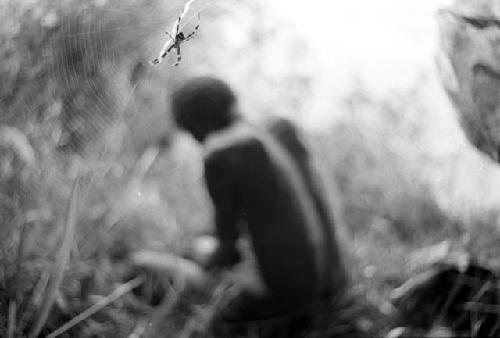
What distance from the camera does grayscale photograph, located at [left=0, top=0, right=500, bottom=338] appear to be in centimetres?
113

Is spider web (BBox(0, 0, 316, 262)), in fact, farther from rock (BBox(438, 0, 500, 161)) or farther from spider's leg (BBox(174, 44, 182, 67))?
rock (BBox(438, 0, 500, 161))

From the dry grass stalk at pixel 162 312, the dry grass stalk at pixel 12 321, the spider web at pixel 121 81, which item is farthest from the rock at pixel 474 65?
the dry grass stalk at pixel 12 321

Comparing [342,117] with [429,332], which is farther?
[342,117]

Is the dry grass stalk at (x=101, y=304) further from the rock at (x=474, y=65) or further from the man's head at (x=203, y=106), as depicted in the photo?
the rock at (x=474, y=65)

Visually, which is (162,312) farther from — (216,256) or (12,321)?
(12,321)

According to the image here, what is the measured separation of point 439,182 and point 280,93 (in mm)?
336

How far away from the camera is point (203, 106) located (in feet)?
3.71

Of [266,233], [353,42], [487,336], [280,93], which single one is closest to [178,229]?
[266,233]

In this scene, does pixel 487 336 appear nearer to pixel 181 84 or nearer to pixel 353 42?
pixel 353 42

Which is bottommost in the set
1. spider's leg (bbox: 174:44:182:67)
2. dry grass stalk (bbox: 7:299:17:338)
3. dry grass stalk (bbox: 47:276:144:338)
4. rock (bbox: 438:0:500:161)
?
dry grass stalk (bbox: 47:276:144:338)

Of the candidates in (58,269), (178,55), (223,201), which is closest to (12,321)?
(58,269)

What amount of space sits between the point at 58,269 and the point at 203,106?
345 millimetres

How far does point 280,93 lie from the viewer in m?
1.24

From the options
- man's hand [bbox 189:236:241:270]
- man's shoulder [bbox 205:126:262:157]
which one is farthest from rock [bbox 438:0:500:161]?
man's hand [bbox 189:236:241:270]
